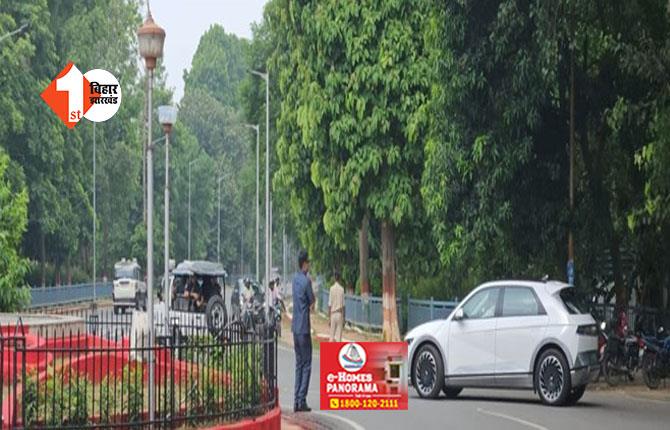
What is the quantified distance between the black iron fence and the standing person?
2.17 m

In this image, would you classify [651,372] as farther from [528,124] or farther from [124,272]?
[124,272]

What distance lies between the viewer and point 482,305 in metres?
25.9

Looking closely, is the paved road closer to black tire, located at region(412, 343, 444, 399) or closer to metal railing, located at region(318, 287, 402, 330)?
black tire, located at region(412, 343, 444, 399)

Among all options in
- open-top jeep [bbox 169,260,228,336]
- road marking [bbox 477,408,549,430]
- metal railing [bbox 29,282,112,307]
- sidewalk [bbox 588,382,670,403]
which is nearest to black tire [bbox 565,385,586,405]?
road marking [bbox 477,408,549,430]

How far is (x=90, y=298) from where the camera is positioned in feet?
302

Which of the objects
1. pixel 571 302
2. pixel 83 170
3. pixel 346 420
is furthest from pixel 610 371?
pixel 83 170

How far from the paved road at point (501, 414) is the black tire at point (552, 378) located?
0.76 feet

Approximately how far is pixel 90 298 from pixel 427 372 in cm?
6747

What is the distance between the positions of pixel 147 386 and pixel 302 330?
16.2ft

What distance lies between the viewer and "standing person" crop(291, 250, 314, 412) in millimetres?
22562

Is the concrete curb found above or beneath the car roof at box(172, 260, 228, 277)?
beneath

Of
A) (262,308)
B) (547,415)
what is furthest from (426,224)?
(547,415)

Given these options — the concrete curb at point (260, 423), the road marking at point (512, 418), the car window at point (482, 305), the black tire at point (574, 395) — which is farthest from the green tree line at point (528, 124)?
the concrete curb at point (260, 423)

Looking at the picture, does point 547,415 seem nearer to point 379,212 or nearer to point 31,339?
point 31,339
